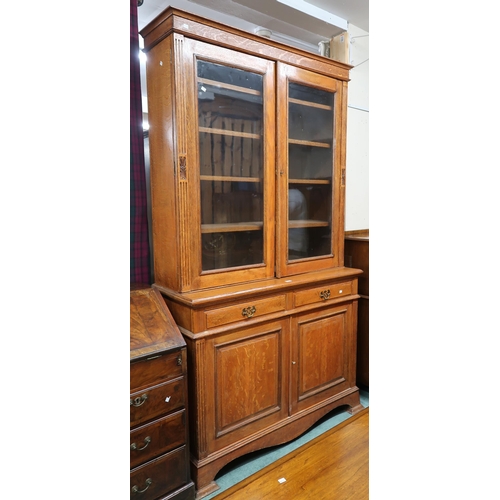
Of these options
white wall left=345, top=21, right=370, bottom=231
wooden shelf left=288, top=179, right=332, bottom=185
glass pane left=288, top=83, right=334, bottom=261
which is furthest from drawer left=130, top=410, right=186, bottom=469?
white wall left=345, top=21, right=370, bottom=231

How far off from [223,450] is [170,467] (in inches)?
10.8

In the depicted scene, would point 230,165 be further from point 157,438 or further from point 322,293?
point 157,438

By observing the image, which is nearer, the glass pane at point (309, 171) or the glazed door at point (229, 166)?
the glazed door at point (229, 166)

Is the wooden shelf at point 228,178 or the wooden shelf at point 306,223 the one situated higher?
the wooden shelf at point 228,178

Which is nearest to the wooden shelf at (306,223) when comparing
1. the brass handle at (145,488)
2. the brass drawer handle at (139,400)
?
the brass drawer handle at (139,400)

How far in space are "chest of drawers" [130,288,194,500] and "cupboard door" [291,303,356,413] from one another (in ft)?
2.09

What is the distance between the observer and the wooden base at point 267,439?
1.55 m

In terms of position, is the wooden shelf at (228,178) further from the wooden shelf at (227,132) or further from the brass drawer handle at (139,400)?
the brass drawer handle at (139,400)

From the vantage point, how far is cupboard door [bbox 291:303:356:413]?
191 cm

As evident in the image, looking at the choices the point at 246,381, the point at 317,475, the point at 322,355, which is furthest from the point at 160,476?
the point at 322,355

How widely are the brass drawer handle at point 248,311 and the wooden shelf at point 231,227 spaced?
0.36 meters
